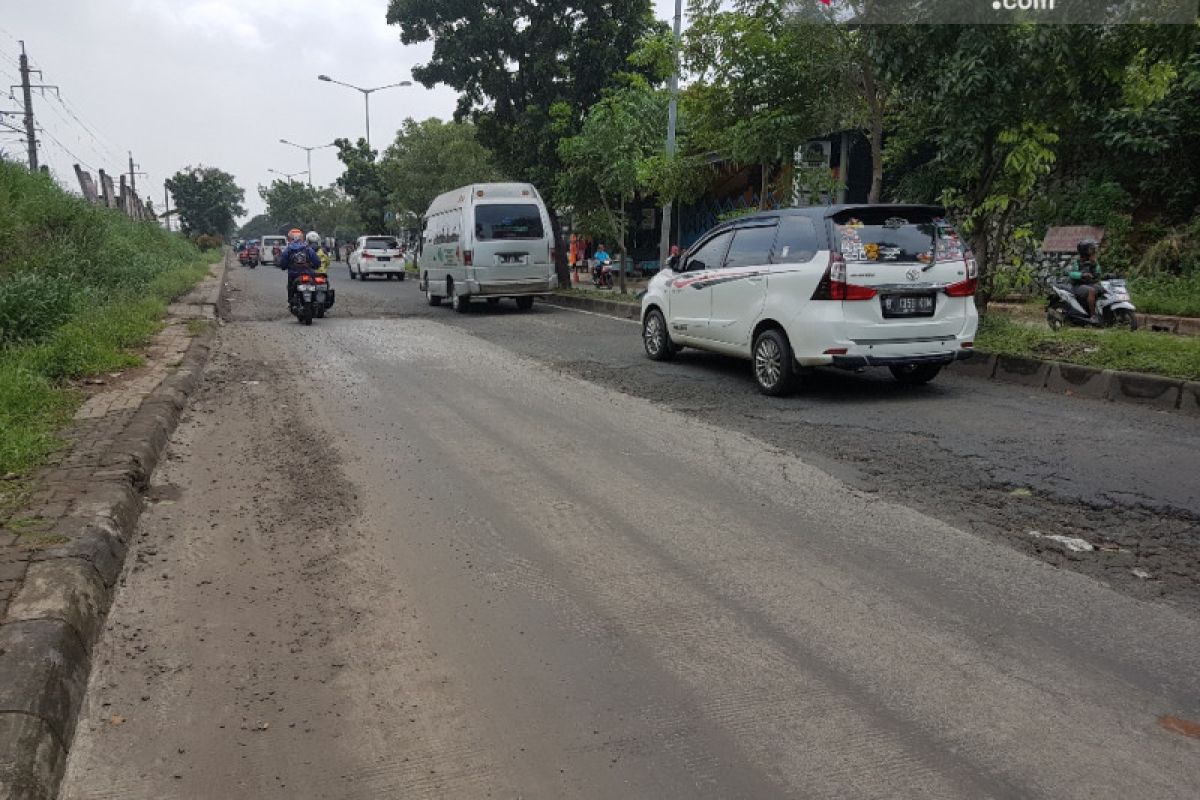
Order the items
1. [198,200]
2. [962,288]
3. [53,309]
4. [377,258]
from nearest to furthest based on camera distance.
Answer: [962,288] → [53,309] → [377,258] → [198,200]

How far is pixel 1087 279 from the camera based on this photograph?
1111cm

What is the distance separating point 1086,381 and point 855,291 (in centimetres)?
259

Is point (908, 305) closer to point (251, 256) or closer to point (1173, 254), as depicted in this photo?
point (1173, 254)

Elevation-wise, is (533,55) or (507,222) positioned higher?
(533,55)

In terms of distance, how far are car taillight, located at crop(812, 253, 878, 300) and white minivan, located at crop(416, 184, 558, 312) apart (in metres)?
10.5

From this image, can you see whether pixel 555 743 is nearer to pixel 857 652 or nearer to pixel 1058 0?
pixel 857 652

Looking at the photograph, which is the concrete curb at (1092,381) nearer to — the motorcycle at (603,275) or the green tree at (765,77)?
the green tree at (765,77)

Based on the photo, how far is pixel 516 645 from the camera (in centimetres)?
342

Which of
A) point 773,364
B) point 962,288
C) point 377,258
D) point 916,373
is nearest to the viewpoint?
point 962,288

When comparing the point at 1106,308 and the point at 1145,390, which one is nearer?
the point at 1145,390

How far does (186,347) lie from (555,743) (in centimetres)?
928

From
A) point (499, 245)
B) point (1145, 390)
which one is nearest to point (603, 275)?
point (499, 245)

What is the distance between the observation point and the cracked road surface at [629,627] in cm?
267

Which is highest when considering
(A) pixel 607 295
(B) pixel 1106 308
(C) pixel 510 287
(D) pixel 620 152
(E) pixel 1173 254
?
(D) pixel 620 152
